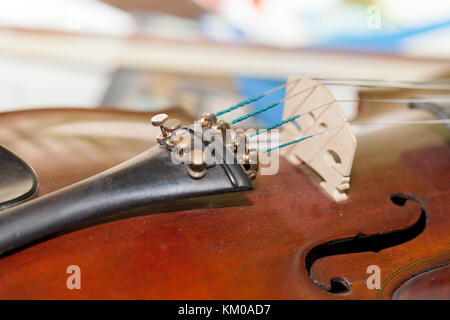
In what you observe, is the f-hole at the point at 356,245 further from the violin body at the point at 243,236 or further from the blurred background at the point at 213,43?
the blurred background at the point at 213,43

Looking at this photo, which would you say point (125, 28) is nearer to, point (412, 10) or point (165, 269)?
point (412, 10)

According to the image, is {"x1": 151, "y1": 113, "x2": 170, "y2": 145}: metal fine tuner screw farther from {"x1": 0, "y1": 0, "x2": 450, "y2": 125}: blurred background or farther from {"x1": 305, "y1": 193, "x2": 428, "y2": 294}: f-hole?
{"x1": 0, "y1": 0, "x2": 450, "y2": 125}: blurred background

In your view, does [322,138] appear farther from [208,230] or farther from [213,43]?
[213,43]

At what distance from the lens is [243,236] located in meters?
0.72

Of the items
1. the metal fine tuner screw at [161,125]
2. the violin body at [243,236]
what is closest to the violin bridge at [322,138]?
the violin body at [243,236]

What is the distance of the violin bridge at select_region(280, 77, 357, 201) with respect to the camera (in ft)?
2.64

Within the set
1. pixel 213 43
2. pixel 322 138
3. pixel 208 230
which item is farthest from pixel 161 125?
pixel 213 43

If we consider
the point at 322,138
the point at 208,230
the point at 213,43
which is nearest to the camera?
the point at 208,230

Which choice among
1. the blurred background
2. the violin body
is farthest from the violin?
the blurred background

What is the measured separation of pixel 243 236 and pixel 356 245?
24cm

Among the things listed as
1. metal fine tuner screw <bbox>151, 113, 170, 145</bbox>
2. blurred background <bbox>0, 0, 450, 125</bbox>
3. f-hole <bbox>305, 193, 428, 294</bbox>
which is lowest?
f-hole <bbox>305, 193, 428, 294</bbox>

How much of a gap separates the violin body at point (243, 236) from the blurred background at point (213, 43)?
1072 millimetres
